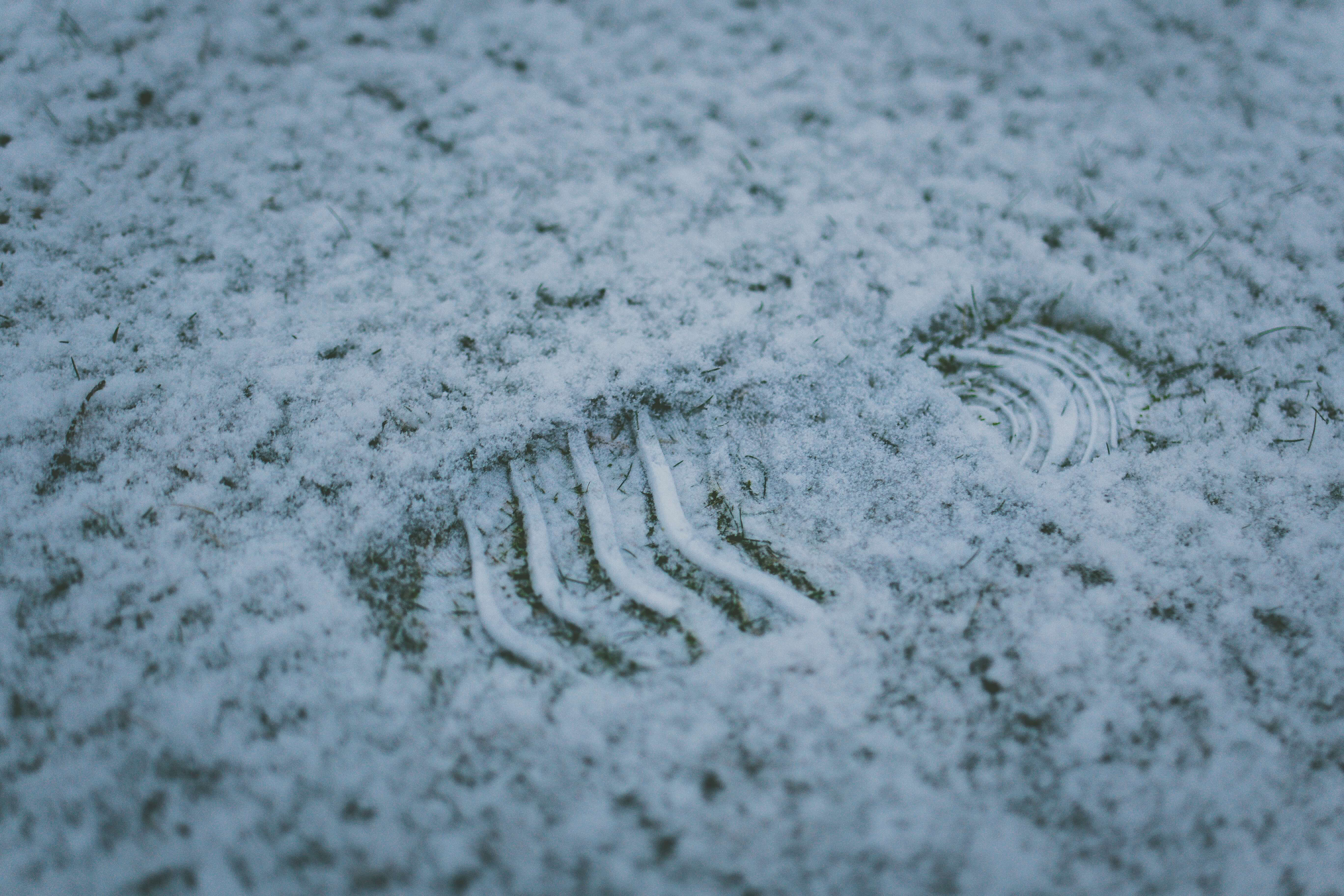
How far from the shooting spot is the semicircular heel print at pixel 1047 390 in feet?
6.82

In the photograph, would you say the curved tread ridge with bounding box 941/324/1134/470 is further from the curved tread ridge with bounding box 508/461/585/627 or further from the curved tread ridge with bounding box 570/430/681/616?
the curved tread ridge with bounding box 508/461/585/627

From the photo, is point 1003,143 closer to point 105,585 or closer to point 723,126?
point 723,126

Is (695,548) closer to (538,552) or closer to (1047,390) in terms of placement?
(538,552)

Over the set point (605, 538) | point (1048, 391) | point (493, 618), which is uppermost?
point (1048, 391)

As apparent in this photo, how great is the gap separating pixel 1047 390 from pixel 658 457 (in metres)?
1.23

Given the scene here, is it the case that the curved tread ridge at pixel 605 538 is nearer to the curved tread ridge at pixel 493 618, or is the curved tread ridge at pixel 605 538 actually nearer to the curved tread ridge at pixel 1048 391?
the curved tread ridge at pixel 493 618

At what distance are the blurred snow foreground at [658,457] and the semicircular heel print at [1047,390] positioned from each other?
0.02 meters

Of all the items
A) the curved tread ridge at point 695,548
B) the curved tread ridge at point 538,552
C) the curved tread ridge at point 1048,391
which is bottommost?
the curved tread ridge at point 538,552

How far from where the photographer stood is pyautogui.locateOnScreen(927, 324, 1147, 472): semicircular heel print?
2.08m

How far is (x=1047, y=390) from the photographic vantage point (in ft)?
7.23

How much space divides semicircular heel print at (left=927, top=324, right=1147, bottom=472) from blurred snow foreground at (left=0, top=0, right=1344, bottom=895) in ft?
0.05

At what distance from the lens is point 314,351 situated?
2.14 meters

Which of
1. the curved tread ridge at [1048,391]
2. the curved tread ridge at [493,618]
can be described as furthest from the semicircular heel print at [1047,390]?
the curved tread ridge at [493,618]

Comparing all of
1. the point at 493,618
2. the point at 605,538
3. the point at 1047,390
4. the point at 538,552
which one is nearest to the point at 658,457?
the point at 605,538
